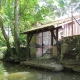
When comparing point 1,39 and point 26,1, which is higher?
point 26,1

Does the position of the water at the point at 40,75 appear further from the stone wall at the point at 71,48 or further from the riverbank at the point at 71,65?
the stone wall at the point at 71,48

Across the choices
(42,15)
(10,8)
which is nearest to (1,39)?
(10,8)

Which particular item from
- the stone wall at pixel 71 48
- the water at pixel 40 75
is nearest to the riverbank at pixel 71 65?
the stone wall at pixel 71 48

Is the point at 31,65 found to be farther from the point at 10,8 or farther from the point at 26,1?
the point at 10,8

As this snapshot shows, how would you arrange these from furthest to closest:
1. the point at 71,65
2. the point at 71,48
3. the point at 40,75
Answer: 1. the point at 71,48
2. the point at 71,65
3. the point at 40,75

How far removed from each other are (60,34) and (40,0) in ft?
36.7

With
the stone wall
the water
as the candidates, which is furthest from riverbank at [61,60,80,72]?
the water

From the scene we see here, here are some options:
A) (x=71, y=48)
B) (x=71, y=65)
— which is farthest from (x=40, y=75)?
(x=71, y=48)

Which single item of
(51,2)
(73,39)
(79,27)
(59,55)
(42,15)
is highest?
(51,2)

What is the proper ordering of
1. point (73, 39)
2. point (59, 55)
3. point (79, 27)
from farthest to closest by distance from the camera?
point (79, 27)
point (59, 55)
point (73, 39)

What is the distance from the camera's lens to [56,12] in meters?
26.0

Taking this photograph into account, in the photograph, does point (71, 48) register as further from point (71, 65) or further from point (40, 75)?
point (40, 75)

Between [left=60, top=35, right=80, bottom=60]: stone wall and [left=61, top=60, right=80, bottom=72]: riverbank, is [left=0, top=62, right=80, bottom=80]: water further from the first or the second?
[left=60, top=35, right=80, bottom=60]: stone wall

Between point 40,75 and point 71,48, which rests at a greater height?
point 71,48
